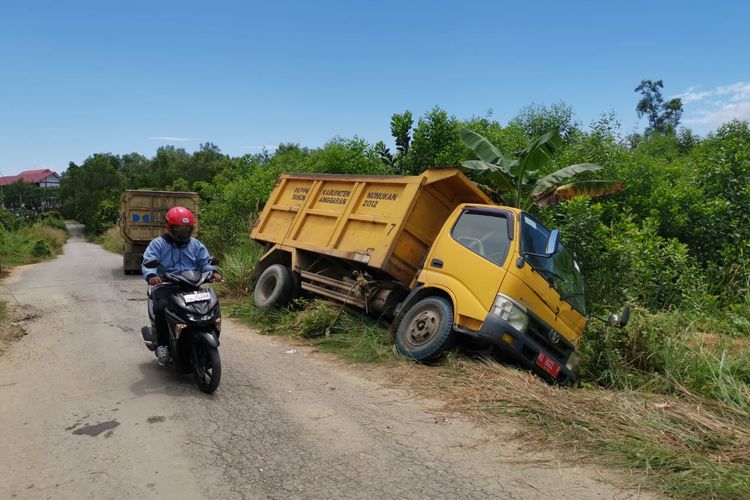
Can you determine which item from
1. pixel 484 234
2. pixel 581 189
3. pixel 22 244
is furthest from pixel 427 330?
pixel 22 244

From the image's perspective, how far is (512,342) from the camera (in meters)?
5.81

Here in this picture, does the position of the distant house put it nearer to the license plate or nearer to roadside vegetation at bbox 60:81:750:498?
roadside vegetation at bbox 60:81:750:498

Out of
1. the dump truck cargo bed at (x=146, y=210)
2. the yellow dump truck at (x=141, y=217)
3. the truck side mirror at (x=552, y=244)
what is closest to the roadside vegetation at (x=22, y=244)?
the yellow dump truck at (x=141, y=217)

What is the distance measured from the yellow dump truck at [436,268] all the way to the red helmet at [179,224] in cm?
268

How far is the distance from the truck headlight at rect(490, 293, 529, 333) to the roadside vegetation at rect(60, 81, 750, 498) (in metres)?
0.55

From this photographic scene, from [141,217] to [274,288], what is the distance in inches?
396

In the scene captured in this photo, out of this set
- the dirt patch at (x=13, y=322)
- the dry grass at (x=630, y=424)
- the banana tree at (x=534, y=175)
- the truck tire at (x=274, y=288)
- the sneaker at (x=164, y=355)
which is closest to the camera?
the dry grass at (x=630, y=424)

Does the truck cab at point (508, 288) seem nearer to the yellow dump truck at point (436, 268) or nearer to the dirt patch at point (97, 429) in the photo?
the yellow dump truck at point (436, 268)

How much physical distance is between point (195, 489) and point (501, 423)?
2.47m

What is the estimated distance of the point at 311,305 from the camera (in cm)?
858

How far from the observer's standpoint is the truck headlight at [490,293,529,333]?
5832mm

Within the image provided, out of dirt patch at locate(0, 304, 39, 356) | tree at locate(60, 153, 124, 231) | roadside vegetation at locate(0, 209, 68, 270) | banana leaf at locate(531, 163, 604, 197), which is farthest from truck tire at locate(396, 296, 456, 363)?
tree at locate(60, 153, 124, 231)

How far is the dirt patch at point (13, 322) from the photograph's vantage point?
7.41 meters

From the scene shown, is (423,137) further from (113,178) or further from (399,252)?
(113,178)
